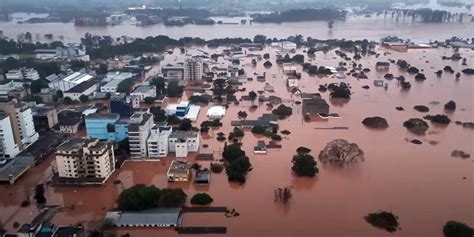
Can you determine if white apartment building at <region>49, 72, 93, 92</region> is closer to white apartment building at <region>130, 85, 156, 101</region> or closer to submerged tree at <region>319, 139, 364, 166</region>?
white apartment building at <region>130, 85, 156, 101</region>

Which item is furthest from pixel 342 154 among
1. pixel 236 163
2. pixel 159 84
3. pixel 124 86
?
pixel 124 86

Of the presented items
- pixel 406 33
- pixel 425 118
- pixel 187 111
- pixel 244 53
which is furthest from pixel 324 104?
pixel 406 33

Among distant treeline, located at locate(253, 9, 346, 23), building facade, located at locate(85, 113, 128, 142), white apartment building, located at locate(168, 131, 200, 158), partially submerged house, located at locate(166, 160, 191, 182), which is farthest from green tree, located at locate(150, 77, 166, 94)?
distant treeline, located at locate(253, 9, 346, 23)

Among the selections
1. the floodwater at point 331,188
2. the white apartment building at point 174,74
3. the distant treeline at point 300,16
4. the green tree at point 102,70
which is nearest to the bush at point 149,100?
the floodwater at point 331,188

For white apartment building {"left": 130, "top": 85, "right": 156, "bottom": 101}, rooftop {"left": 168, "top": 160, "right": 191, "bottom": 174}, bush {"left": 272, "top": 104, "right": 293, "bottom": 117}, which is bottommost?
rooftop {"left": 168, "top": 160, "right": 191, "bottom": 174}

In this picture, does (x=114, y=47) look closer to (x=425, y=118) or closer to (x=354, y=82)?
(x=354, y=82)

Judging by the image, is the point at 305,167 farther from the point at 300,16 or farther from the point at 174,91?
the point at 300,16

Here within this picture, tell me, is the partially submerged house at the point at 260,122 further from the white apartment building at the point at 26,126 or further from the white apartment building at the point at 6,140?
the white apartment building at the point at 6,140
